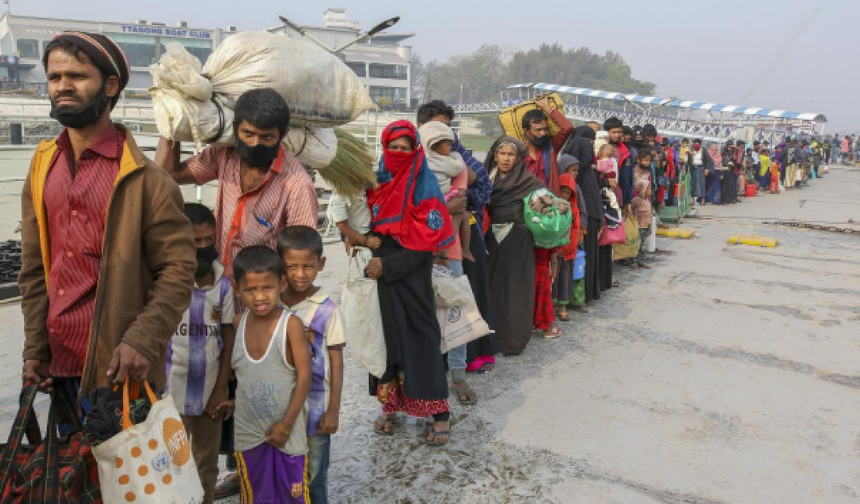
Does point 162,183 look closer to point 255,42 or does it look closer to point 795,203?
point 255,42

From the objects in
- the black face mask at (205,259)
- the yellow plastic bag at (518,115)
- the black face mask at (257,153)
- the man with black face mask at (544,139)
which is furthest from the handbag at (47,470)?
the yellow plastic bag at (518,115)

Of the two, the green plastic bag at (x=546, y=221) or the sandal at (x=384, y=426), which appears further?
the green plastic bag at (x=546, y=221)

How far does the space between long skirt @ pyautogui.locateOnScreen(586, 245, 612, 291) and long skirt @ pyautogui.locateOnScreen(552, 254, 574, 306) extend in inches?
43.0

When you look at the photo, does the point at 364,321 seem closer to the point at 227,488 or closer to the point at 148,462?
the point at 227,488

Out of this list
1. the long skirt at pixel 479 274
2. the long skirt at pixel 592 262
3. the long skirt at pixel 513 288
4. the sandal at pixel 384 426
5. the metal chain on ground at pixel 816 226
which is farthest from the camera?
the metal chain on ground at pixel 816 226

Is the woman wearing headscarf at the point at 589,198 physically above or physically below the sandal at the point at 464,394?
above

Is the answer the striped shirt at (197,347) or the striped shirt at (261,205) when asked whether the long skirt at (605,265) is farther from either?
the striped shirt at (197,347)

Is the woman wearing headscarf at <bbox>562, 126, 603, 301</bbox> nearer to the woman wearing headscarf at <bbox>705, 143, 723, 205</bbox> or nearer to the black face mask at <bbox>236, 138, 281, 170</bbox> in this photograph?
the black face mask at <bbox>236, 138, 281, 170</bbox>

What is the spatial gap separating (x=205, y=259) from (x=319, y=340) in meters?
0.51

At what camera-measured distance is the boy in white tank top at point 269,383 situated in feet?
8.11

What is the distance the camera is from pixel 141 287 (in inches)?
79.4

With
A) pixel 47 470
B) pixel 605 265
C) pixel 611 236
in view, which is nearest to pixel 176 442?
pixel 47 470

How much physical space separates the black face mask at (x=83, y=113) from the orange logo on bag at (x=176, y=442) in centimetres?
83

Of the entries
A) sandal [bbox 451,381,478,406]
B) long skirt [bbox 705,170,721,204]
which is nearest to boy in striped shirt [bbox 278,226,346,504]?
sandal [bbox 451,381,478,406]
